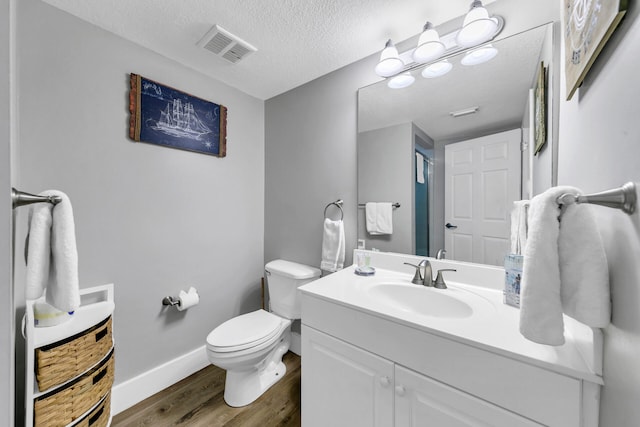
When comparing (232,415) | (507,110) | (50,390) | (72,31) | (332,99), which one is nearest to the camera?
(50,390)

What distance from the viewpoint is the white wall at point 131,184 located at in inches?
47.9

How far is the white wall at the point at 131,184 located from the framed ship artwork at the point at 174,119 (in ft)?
0.16

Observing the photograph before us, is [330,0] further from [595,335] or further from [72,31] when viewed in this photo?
[595,335]

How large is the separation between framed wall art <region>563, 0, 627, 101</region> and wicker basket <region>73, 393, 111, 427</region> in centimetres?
218

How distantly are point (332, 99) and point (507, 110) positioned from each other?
107 cm

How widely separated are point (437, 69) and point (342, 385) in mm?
1640

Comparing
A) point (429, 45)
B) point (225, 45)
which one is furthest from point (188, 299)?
point (429, 45)

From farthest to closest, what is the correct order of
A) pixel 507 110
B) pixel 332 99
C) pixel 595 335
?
pixel 332 99
pixel 507 110
pixel 595 335

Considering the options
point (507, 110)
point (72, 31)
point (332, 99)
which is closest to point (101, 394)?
point (72, 31)

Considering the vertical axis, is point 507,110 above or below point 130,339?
above

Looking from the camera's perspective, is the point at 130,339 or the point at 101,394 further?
the point at 130,339

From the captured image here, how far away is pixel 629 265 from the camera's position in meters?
0.48

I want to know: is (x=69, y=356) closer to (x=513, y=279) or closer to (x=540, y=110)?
(x=513, y=279)

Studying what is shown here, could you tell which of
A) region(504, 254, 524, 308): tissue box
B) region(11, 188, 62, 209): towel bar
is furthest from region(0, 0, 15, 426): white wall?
region(504, 254, 524, 308): tissue box
